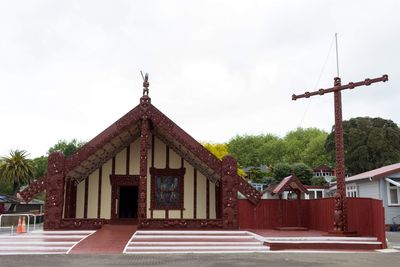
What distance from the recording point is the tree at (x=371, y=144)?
43.8 metres

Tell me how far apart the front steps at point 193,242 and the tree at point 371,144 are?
3376 centimetres

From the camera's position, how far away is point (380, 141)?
43.7m

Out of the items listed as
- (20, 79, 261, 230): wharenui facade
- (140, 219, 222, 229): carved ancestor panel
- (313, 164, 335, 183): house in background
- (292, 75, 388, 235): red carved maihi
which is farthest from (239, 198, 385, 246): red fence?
(313, 164, 335, 183): house in background

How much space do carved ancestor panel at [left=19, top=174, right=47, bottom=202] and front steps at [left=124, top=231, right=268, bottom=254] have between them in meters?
4.16

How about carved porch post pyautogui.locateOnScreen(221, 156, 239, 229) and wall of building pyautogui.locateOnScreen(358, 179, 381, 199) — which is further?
wall of building pyautogui.locateOnScreen(358, 179, 381, 199)

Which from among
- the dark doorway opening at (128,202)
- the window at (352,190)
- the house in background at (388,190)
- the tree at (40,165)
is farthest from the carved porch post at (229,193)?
the tree at (40,165)

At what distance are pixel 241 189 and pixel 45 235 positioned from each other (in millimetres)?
7242

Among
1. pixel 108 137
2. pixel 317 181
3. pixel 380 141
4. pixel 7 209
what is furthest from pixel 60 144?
pixel 108 137

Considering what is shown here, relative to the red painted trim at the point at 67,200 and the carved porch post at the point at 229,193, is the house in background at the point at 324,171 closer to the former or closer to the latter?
the carved porch post at the point at 229,193

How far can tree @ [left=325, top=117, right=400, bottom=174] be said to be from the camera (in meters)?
43.8

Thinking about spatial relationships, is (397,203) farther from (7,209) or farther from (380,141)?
(7,209)

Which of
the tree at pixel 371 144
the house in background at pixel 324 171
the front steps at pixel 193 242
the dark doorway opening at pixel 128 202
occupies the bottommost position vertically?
the front steps at pixel 193 242

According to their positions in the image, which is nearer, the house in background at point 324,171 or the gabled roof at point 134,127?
the gabled roof at point 134,127

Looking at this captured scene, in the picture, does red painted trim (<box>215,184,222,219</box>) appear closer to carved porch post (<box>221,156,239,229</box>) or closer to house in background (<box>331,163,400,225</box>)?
carved porch post (<box>221,156,239,229</box>)
